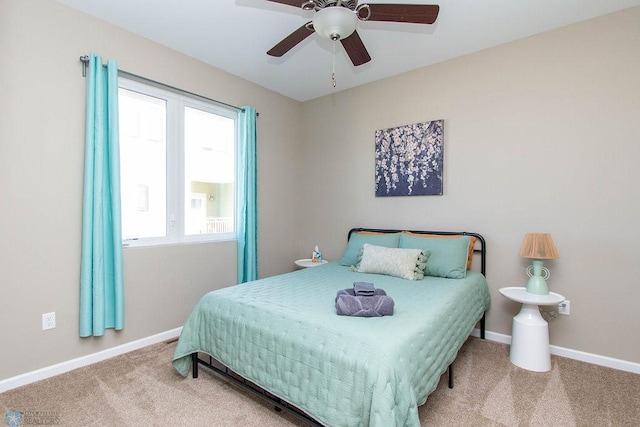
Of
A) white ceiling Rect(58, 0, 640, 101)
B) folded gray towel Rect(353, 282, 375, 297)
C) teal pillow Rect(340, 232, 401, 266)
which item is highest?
white ceiling Rect(58, 0, 640, 101)

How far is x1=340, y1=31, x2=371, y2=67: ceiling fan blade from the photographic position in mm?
1954

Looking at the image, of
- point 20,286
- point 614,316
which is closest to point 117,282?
point 20,286

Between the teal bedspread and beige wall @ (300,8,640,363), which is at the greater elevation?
beige wall @ (300,8,640,363)

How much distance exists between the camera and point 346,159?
12.4 ft

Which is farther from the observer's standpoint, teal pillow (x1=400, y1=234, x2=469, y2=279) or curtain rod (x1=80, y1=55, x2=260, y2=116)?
teal pillow (x1=400, y1=234, x2=469, y2=279)

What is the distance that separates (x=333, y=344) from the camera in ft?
4.63

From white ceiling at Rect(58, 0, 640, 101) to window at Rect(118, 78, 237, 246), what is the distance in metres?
0.49

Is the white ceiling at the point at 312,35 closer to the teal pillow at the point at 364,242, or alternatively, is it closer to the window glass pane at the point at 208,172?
the window glass pane at the point at 208,172

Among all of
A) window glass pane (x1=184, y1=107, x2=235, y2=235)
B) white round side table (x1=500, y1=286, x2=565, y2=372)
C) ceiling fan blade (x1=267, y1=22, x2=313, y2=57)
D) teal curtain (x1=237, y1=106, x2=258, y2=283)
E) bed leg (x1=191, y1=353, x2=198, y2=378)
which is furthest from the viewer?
teal curtain (x1=237, y1=106, x2=258, y2=283)

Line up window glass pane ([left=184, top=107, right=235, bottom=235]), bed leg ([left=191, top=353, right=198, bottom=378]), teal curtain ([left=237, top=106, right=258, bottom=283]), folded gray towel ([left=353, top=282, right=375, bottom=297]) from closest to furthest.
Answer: folded gray towel ([left=353, top=282, right=375, bottom=297]) → bed leg ([left=191, top=353, right=198, bottom=378]) → window glass pane ([left=184, top=107, right=235, bottom=235]) → teal curtain ([left=237, top=106, right=258, bottom=283])

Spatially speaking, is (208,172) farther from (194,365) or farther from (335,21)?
(335,21)

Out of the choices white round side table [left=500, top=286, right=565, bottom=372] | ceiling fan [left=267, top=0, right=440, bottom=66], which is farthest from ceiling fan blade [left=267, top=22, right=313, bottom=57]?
white round side table [left=500, top=286, right=565, bottom=372]

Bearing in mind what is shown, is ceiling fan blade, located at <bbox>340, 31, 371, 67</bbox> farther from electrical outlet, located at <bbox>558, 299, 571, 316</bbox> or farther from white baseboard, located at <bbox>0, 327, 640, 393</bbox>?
white baseboard, located at <bbox>0, 327, 640, 393</bbox>

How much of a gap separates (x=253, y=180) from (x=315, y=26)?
1.97 metres
